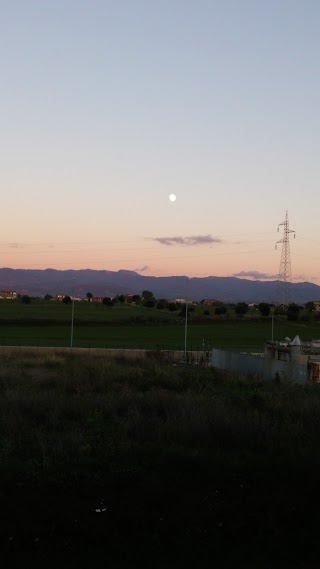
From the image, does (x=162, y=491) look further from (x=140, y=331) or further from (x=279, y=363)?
(x=140, y=331)

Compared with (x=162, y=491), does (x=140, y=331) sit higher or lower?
lower

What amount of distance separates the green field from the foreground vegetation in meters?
58.9

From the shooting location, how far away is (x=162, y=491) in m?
8.59

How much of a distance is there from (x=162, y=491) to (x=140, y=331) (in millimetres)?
90584

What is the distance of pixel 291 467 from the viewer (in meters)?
9.54

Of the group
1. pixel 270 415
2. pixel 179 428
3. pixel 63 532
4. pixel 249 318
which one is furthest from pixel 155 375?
pixel 249 318

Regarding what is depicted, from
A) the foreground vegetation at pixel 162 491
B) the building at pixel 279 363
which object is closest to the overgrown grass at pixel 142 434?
the foreground vegetation at pixel 162 491

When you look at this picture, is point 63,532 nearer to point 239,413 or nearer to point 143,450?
point 143,450

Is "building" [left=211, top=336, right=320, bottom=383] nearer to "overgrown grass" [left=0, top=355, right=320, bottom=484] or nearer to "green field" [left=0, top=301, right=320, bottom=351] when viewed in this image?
"overgrown grass" [left=0, top=355, right=320, bottom=484]

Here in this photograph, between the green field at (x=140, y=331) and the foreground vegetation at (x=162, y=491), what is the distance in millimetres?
58927

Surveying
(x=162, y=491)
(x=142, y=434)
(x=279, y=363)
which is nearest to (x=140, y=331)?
(x=279, y=363)

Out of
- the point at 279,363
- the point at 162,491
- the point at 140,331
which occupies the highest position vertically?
the point at 162,491

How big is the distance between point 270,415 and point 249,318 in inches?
4736

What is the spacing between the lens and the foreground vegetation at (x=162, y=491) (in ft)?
23.7
